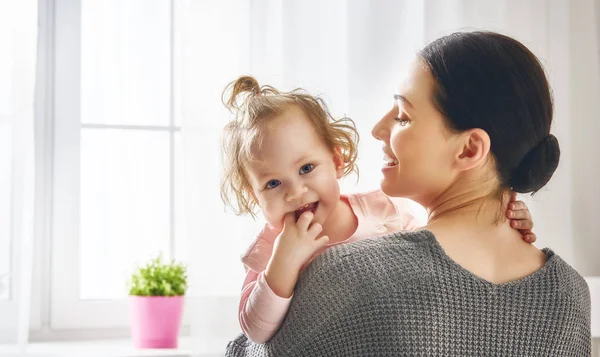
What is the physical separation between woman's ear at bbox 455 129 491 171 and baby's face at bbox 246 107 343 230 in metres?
0.29

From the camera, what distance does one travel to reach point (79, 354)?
1960 mm

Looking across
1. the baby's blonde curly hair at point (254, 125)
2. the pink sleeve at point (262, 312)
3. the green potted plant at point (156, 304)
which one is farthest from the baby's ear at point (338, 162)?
the green potted plant at point (156, 304)

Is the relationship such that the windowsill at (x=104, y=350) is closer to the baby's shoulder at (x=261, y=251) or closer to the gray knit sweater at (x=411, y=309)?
the baby's shoulder at (x=261, y=251)

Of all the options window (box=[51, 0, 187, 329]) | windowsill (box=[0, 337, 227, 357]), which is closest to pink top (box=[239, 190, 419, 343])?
windowsill (box=[0, 337, 227, 357])

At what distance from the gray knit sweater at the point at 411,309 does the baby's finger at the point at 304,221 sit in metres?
0.13

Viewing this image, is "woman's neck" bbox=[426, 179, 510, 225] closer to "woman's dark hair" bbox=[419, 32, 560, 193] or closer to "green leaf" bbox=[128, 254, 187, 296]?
"woman's dark hair" bbox=[419, 32, 560, 193]

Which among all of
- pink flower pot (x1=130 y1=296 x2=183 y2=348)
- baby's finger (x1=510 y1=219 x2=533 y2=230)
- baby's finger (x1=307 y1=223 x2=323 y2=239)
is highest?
baby's finger (x1=510 y1=219 x2=533 y2=230)

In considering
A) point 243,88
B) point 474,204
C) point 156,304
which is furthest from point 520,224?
point 156,304

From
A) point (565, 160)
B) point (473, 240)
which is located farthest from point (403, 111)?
point (565, 160)

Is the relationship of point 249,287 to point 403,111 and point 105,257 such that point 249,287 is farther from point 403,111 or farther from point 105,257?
point 105,257

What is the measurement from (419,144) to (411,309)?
0.83 feet

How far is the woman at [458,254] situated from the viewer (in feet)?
3.49

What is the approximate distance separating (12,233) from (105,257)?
43 cm

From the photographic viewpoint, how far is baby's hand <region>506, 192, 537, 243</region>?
1.22m
